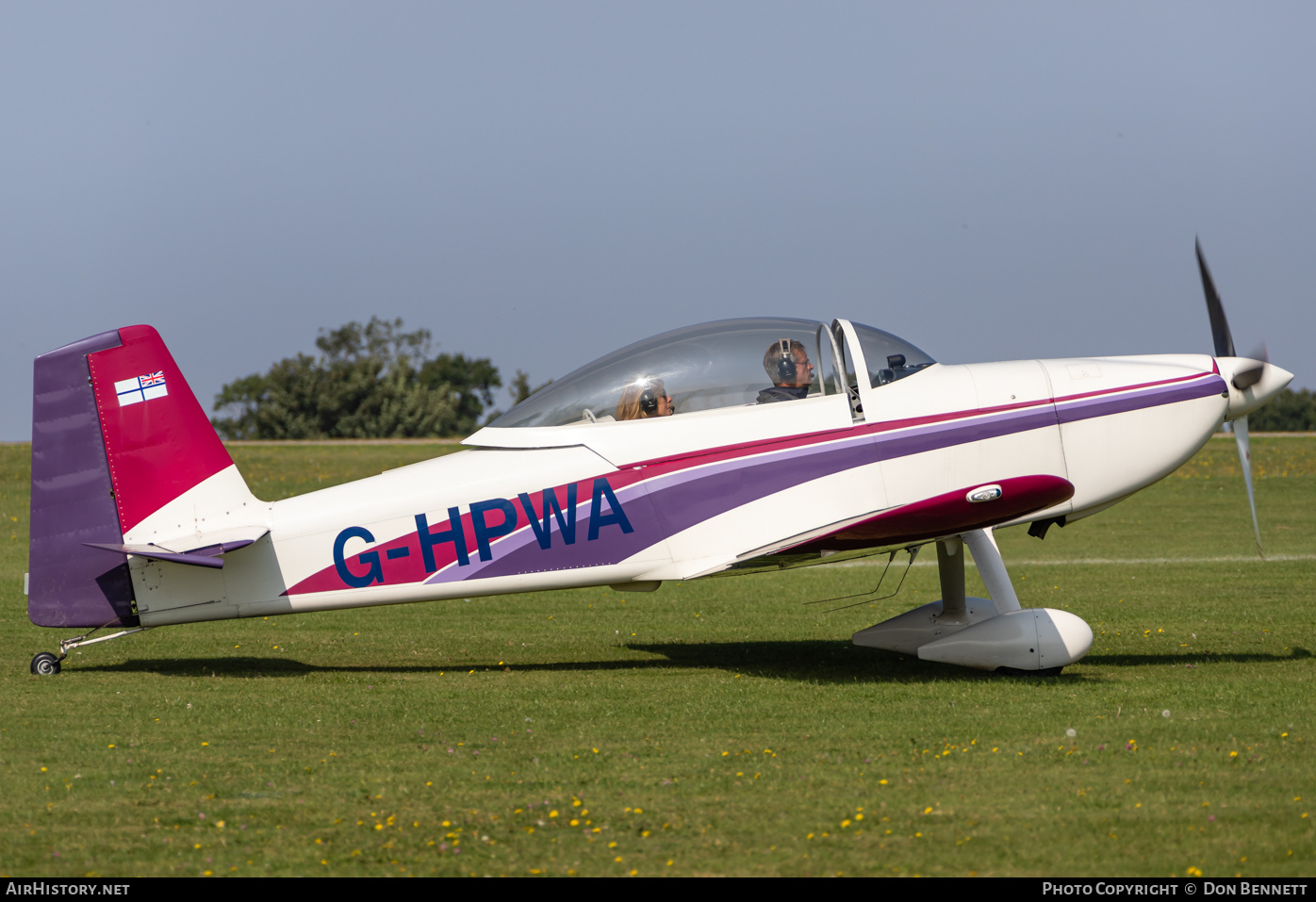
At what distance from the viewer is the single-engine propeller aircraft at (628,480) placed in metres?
7.73

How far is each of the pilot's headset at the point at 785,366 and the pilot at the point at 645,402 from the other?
79 cm

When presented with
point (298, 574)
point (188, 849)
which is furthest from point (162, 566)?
point (188, 849)

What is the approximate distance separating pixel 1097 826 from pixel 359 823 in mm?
3068

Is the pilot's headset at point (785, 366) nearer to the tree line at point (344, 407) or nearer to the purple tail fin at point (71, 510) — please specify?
the purple tail fin at point (71, 510)

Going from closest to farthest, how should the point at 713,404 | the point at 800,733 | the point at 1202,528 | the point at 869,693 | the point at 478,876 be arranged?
the point at 478,876
the point at 800,733
the point at 869,693
the point at 713,404
the point at 1202,528

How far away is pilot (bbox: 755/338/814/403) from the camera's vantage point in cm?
788

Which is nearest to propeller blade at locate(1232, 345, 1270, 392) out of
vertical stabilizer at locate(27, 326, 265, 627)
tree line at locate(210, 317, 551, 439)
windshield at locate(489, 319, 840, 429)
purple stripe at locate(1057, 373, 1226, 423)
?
purple stripe at locate(1057, 373, 1226, 423)

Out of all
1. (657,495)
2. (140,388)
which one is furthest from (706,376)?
(140,388)

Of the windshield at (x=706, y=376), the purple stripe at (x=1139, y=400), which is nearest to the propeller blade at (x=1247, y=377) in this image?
the purple stripe at (x=1139, y=400)

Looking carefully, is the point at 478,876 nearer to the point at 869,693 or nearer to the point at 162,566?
the point at 869,693

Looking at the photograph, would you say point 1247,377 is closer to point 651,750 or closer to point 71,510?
point 651,750

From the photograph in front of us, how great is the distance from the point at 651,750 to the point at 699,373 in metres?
2.92

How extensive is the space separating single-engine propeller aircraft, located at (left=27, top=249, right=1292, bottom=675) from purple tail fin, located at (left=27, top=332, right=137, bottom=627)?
1 centimetres

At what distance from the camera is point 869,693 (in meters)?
7.39
